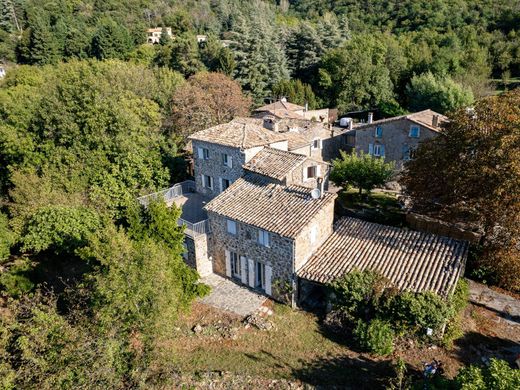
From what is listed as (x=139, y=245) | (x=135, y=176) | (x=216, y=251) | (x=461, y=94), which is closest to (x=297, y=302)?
(x=216, y=251)

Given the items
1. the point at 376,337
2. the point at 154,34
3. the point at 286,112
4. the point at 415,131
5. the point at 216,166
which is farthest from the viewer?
the point at 154,34

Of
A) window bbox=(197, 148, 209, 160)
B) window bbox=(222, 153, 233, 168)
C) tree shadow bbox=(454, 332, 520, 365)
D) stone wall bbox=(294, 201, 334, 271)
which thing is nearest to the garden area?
tree shadow bbox=(454, 332, 520, 365)

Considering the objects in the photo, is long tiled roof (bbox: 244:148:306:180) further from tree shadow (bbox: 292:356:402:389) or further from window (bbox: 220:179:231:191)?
tree shadow (bbox: 292:356:402:389)

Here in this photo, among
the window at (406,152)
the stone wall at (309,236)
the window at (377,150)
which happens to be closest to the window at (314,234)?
the stone wall at (309,236)

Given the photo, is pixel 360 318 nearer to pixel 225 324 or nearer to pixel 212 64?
pixel 225 324

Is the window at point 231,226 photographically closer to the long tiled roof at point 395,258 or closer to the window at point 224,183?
the long tiled roof at point 395,258

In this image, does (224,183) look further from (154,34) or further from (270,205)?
(154,34)

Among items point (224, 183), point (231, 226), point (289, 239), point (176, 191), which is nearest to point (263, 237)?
point (289, 239)
